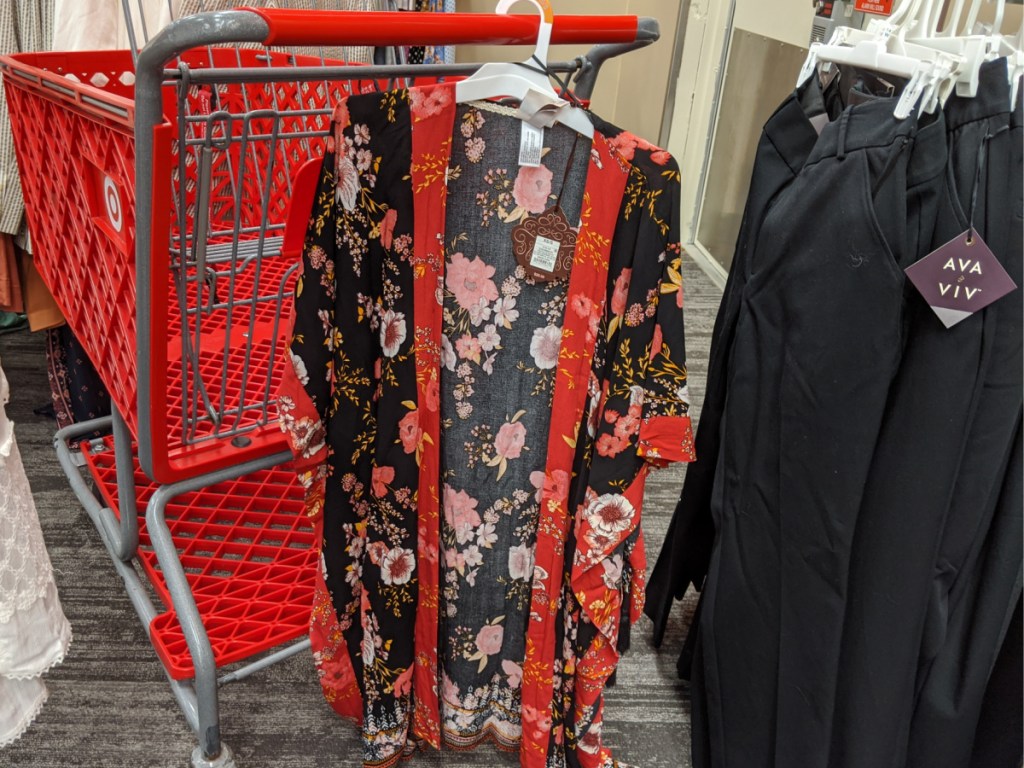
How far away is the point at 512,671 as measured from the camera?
1.12 metres

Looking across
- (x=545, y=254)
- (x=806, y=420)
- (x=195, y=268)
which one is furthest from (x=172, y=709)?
(x=806, y=420)

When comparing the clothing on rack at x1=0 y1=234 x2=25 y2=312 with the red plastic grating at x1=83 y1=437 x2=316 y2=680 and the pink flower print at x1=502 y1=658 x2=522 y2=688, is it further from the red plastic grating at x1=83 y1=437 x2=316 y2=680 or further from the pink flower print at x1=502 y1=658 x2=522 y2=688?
the pink flower print at x1=502 y1=658 x2=522 y2=688

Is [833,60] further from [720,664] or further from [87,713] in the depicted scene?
[87,713]

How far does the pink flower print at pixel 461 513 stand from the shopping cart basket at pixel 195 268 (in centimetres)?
25

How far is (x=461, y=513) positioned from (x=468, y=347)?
23 cm

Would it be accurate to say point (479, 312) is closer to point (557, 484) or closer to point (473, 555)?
point (557, 484)

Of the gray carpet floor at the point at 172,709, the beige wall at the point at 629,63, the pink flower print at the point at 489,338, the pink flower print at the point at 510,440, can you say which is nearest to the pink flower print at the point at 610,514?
the pink flower print at the point at 510,440

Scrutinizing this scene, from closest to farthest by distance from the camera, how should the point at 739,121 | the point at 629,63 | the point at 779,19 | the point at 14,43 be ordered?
the point at 14,43 → the point at 779,19 → the point at 739,121 → the point at 629,63

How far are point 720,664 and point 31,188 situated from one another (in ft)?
4.34

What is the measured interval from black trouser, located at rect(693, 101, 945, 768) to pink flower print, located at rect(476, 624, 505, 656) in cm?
30

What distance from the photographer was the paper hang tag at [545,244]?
2.82ft

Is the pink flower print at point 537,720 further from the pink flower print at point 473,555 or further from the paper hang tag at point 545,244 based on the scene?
the paper hang tag at point 545,244

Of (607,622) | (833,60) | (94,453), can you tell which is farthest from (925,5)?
(94,453)

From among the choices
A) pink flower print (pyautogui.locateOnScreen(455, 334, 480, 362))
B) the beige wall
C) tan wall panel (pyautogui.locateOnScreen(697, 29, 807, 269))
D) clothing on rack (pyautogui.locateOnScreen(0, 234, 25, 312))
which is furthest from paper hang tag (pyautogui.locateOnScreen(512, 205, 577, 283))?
the beige wall
